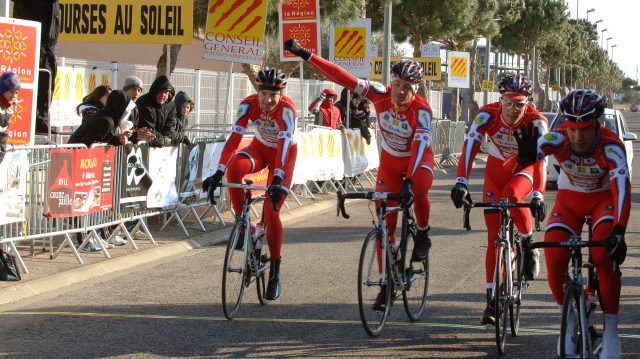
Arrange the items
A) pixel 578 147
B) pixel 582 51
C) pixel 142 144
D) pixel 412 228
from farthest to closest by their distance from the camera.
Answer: pixel 582 51, pixel 142 144, pixel 412 228, pixel 578 147

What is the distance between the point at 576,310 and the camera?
6.46 m

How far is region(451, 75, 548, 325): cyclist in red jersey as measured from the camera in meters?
8.52

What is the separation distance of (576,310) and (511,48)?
7618 centimetres

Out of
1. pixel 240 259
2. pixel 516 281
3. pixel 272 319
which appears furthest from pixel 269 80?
pixel 516 281

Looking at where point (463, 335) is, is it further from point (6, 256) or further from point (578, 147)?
point (6, 256)

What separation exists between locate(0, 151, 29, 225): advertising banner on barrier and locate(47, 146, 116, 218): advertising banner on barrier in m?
0.47

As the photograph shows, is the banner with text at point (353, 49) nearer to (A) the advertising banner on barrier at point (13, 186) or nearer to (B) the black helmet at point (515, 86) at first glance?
(A) the advertising banner on barrier at point (13, 186)

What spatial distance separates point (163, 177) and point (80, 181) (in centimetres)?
211

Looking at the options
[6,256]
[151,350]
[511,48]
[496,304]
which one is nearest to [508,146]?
[496,304]

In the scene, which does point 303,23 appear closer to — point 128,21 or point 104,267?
point 128,21

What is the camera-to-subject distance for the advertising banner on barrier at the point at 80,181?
11469 mm

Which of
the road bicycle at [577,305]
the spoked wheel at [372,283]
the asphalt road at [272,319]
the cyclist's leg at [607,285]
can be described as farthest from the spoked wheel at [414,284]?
the road bicycle at [577,305]

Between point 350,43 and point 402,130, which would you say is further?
point 350,43

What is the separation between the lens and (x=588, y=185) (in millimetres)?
7172
